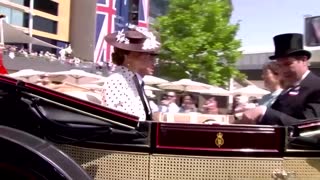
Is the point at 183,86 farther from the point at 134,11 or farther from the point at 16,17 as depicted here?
the point at 134,11

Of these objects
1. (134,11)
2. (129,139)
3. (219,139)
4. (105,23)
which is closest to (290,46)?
(219,139)

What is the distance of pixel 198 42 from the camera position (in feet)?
82.7

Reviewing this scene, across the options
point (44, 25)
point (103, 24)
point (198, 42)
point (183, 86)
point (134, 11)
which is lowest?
point (183, 86)

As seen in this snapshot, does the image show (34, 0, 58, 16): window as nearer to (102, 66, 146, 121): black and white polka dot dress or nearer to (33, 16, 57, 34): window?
(33, 16, 57, 34): window

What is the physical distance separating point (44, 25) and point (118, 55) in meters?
33.7

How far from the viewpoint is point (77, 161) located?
91.4 inches

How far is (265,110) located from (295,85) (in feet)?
0.82

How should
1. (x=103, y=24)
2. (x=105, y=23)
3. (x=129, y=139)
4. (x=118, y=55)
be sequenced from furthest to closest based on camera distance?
(x=105, y=23), (x=103, y=24), (x=118, y=55), (x=129, y=139)

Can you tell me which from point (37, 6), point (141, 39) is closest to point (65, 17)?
point (37, 6)

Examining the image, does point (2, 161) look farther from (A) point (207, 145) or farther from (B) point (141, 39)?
(B) point (141, 39)

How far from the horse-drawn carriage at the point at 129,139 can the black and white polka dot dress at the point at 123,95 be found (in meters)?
0.43

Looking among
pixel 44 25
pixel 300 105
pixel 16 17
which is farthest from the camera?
pixel 44 25

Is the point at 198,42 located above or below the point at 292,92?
above

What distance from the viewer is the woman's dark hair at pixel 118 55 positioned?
2.99 m
